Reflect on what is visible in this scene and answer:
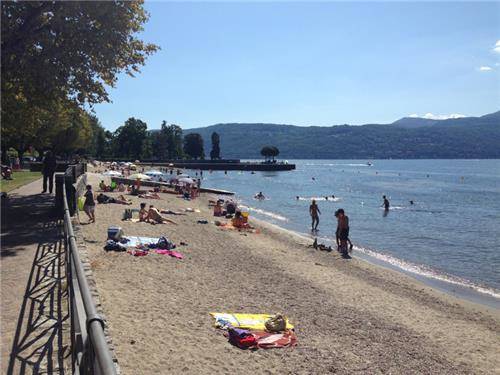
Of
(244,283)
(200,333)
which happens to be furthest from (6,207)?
(200,333)

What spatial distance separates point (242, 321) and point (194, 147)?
146m

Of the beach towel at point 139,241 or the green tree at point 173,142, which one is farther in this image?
the green tree at point 173,142

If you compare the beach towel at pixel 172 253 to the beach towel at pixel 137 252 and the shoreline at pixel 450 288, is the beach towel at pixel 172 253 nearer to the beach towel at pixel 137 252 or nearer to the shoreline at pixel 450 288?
the beach towel at pixel 137 252

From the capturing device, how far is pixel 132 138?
128000 millimetres

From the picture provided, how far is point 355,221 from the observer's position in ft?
114

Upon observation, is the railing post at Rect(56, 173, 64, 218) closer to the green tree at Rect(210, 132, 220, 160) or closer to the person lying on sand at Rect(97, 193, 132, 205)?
the person lying on sand at Rect(97, 193, 132, 205)

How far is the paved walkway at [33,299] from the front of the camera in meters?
5.15

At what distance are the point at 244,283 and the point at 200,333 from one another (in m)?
4.23

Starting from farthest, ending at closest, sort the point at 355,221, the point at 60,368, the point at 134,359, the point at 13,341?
the point at 355,221 → the point at 134,359 → the point at 13,341 → the point at 60,368

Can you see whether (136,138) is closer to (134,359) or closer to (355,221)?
(355,221)

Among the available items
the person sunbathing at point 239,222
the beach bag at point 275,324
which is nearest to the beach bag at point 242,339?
the beach bag at point 275,324

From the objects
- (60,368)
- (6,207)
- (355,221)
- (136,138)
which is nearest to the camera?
(60,368)

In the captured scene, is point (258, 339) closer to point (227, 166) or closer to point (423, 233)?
point (423, 233)

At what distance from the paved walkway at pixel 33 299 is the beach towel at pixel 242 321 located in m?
2.92
